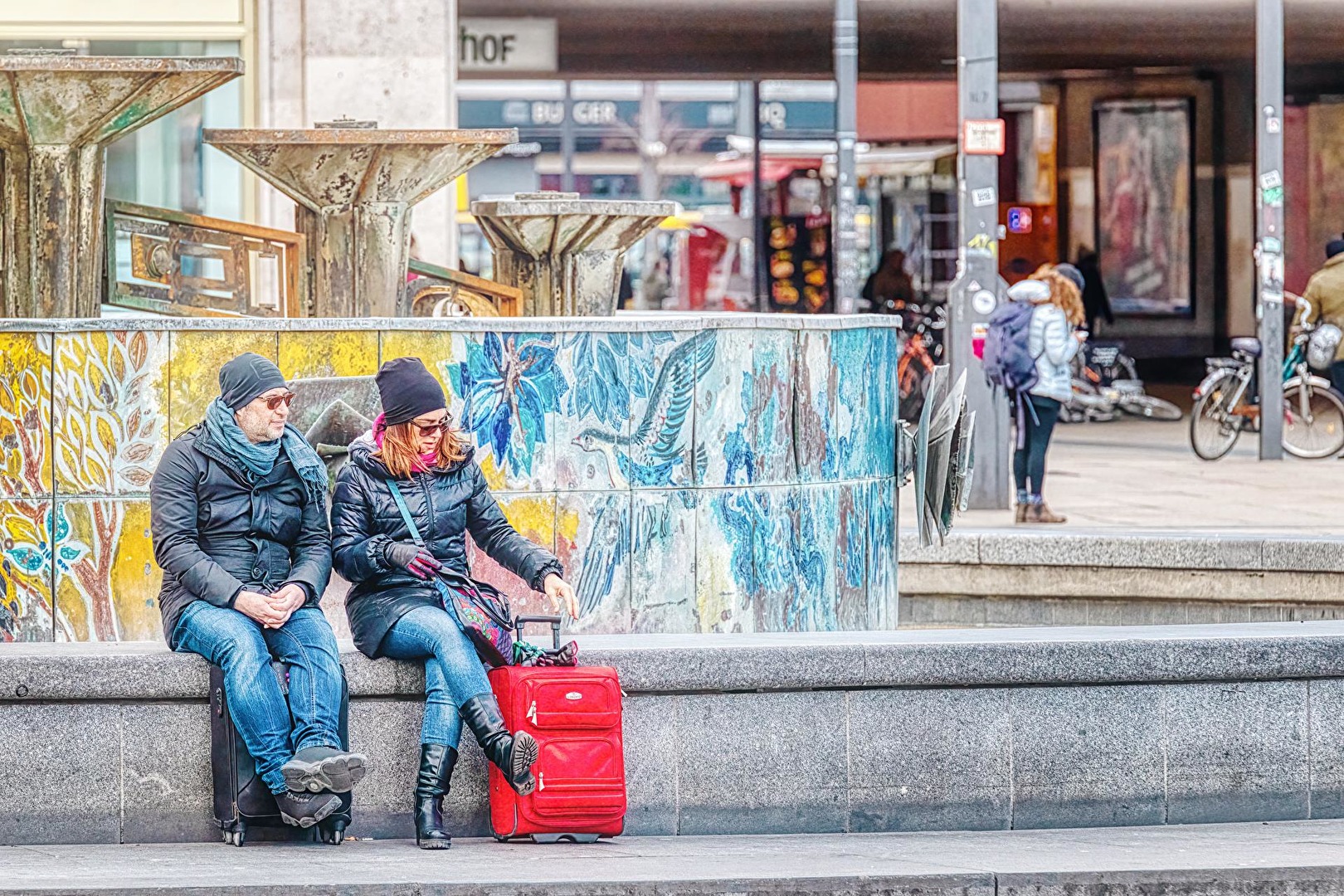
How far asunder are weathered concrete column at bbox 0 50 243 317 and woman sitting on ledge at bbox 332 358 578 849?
71.1 inches

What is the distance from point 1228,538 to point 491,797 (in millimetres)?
4591

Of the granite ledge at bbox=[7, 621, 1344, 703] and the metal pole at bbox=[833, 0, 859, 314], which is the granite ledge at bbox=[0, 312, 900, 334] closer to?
the granite ledge at bbox=[7, 621, 1344, 703]

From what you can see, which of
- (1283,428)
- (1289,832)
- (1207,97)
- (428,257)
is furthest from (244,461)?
(1207,97)

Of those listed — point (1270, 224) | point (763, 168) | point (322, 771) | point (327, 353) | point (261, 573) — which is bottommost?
point (322, 771)

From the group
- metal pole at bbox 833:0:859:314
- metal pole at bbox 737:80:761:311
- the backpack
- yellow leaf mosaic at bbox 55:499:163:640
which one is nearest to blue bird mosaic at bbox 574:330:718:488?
yellow leaf mosaic at bbox 55:499:163:640

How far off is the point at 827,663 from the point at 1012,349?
6.60 meters

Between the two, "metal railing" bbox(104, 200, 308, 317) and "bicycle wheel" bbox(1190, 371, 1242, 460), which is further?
"bicycle wheel" bbox(1190, 371, 1242, 460)

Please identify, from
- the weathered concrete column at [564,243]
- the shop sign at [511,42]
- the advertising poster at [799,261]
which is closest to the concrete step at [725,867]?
the weathered concrete column at [564,243]

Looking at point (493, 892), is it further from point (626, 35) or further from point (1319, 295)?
point (626, 35)

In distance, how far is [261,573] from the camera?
6.29 metres

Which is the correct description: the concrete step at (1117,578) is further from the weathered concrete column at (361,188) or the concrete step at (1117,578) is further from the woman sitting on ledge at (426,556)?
the woman sitting on ledge at (426,556)

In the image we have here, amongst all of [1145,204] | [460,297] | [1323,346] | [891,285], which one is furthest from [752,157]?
[460,297]

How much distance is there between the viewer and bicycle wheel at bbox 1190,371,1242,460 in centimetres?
1678

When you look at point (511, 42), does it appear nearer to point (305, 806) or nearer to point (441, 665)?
point (441, 665)
